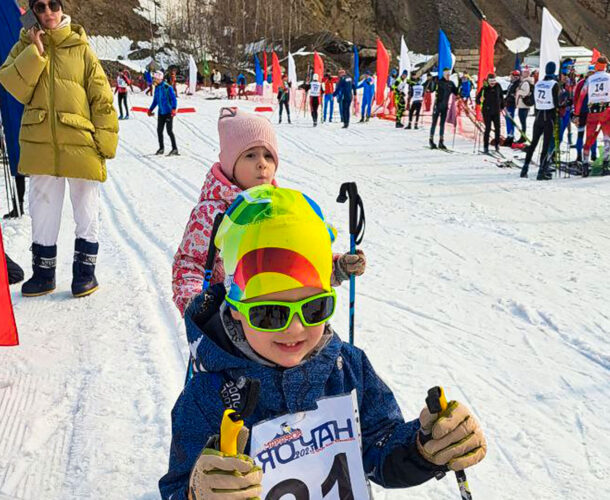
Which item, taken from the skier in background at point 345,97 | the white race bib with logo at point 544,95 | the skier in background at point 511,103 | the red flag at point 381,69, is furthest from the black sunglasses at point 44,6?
the red flag at point 381,69

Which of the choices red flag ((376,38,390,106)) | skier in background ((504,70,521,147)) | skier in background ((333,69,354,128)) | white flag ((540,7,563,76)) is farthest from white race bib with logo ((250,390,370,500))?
red flag ((376,38,390,106))

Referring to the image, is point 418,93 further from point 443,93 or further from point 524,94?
point 443,93

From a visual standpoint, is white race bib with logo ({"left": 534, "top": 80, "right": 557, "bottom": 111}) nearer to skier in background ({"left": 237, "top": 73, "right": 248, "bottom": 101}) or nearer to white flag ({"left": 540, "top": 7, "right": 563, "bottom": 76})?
white flag ({"left": 540, "top": 7, "right": 563, "bottom": 76})

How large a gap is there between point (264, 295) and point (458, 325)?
10.4 feet

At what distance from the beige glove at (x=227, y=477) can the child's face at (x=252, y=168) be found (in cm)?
172

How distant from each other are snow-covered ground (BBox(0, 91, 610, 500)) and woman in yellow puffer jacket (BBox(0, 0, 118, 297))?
642mm

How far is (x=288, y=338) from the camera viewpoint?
152 centimetres

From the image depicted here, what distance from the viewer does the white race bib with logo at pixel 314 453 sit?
1581mm

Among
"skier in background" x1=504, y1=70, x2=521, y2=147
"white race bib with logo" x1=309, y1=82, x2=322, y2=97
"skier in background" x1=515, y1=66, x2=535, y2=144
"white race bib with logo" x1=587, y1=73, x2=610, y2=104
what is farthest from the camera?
"white race bib with logo" x1=309, y1=82, x2=322, y2=97

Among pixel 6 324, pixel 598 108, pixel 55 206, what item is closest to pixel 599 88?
pixel 598 108

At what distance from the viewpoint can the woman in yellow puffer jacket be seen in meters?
4.14

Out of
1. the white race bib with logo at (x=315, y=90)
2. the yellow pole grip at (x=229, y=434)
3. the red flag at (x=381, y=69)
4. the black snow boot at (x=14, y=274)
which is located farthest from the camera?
the red flag at (x=381, y=69)

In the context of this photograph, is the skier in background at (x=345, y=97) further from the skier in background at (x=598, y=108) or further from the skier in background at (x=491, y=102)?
the skier in background at (x=598, y=108)

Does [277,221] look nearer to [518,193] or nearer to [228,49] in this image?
[518,193]
